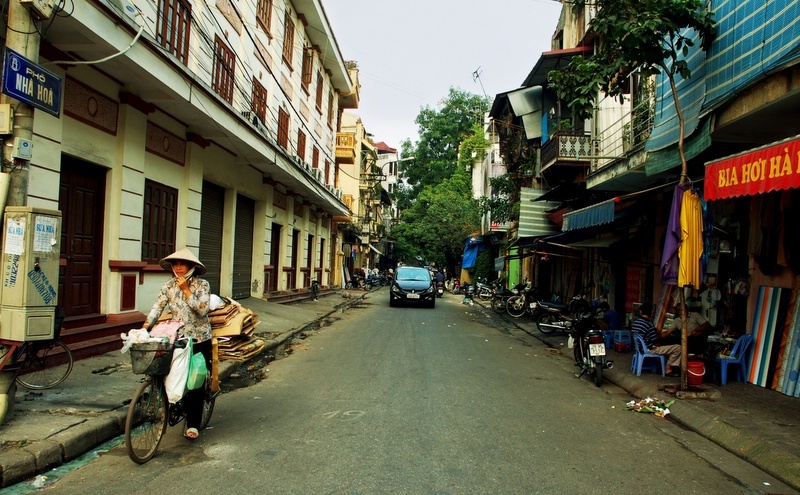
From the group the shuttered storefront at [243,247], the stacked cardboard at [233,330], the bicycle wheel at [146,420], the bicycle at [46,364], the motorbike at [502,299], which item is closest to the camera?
the bicycle wheel at [146,420]

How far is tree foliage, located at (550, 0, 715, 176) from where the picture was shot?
25.9 ft

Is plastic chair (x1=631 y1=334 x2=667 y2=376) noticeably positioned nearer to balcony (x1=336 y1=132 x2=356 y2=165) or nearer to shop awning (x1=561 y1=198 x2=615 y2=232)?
shop awning (x1=561 y1=198 x2=615 y2=232)

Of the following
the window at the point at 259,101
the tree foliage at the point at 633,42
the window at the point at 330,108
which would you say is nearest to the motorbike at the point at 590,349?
the tree foliage at the point at 633,42

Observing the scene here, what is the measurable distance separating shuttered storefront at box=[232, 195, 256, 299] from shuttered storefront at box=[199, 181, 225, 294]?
0.84 m

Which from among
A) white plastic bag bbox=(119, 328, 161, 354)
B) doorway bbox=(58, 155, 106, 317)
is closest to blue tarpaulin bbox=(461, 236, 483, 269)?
doorway bbox=(58, 155, 106, 317)

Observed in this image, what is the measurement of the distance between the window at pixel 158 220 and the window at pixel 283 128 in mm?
7931

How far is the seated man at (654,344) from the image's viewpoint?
27.7ft

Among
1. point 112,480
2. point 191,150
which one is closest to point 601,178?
point 191,150

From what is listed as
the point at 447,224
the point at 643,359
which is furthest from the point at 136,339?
the point at 447,224

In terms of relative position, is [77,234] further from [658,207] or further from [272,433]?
[658,207]

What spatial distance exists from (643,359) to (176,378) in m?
7.00

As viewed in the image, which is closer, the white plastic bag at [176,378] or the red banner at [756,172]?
the white plastic bag at [176,378]

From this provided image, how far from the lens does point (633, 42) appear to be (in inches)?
313

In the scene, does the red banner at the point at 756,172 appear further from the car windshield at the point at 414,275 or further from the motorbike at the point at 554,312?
the car windshield at the point at 414,275
